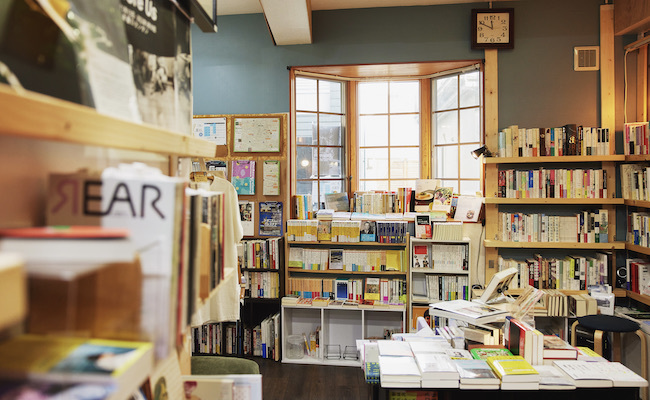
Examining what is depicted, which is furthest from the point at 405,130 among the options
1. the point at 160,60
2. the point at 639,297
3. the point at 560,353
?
the point at 160,60

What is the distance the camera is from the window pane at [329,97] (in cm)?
482

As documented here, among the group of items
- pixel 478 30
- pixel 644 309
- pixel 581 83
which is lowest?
pixel 644 309

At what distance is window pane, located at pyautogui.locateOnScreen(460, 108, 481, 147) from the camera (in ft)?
14.7

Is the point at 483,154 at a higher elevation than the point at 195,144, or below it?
higher

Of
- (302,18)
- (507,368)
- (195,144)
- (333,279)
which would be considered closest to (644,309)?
(507,368)

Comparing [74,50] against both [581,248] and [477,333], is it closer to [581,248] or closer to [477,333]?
[477,333]

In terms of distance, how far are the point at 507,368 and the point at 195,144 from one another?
2.05 metres

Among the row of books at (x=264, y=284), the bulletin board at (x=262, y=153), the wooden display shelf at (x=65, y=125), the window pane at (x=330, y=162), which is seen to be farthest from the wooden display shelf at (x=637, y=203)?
the wooden display shelf at (x=65, y=125)

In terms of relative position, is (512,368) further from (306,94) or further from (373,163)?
(306,94)

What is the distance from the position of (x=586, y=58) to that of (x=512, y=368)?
327cm

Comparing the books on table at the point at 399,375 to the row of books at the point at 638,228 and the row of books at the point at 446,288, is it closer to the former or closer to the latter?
the row of books at the point at 446,288

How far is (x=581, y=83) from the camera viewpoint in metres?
4.23

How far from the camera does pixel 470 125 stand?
4.56 m

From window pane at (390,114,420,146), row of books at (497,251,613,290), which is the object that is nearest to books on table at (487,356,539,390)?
row of books at (497,251,613,290)
